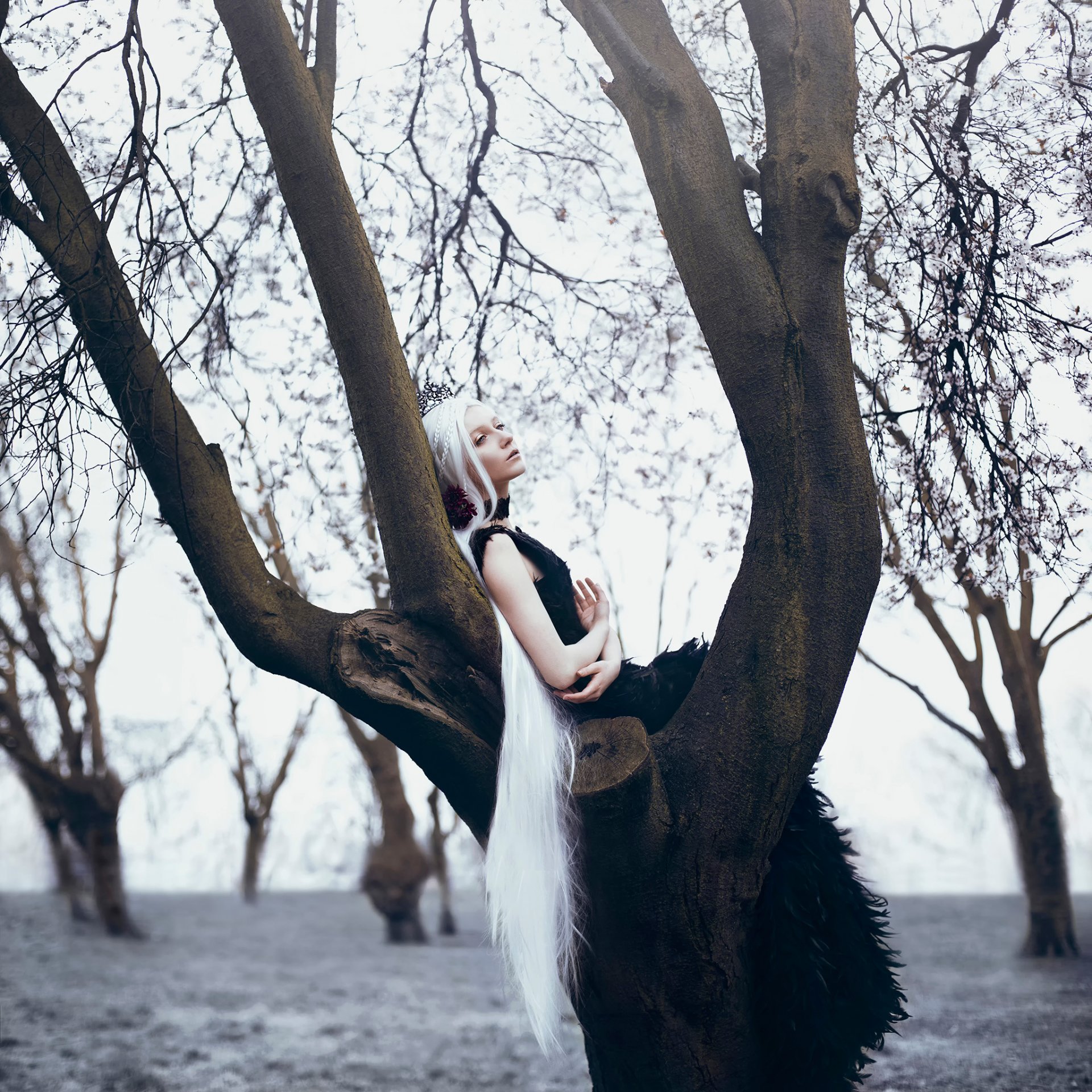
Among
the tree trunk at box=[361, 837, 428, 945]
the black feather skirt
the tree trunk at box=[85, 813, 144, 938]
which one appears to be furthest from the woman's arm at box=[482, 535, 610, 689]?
the tree trunk at box=[85, 813, 144, 938]

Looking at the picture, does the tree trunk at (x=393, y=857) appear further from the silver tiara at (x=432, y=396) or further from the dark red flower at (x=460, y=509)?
the dark red flower at (x=460, y=509)

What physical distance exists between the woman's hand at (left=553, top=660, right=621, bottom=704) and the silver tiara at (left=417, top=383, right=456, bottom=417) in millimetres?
859

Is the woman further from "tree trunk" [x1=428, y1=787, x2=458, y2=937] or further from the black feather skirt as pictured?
"tree trunk" [x1=428, y1=787, x2=458, y2=937]

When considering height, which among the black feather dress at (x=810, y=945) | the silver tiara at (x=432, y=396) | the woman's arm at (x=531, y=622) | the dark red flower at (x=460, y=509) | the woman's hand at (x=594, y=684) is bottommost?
the black feather dress at (x=810, y=945)

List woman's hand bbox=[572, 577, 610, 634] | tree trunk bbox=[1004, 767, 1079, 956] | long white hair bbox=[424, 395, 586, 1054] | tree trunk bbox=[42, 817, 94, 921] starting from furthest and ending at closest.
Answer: tree trunk bbox=[42, 817, 94, 921]
tree trunk bbox=[1004, 767, 1079, 956]
woman's hand bbox=[572, 577, 610, 634]
long white hair bbox=[424, 395, 586, 1054]

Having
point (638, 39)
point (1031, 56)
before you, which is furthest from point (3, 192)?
point (1031, 56)

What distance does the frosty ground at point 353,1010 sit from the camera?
19.7ft

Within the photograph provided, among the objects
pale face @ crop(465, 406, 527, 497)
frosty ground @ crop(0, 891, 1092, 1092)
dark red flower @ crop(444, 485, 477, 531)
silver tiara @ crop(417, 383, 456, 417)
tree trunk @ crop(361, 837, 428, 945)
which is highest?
silver tiara @ crop(417, 383, 456, 417)

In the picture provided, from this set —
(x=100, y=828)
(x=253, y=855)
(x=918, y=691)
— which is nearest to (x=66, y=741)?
(x=100, y=828)

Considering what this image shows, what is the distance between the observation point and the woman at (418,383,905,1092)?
189cm

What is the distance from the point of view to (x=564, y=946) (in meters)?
1.97

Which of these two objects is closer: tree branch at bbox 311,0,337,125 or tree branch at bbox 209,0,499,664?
tree branch at bbox 209,0,499,664

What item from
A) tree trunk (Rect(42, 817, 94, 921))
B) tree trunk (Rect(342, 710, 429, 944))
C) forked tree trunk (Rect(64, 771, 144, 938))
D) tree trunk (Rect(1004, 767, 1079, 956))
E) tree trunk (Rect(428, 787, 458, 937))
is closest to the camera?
tree trunk (Rect(1004, 767, 1079, 956))

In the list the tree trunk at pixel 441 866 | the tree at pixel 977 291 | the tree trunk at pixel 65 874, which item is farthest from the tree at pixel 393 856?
the tree at pixel 977 291
